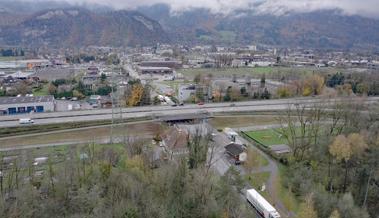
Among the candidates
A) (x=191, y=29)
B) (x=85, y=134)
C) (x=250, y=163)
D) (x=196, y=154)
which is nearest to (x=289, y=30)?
(x=191, y=29)

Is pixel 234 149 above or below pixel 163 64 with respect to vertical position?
below

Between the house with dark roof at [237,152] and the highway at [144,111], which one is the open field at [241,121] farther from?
the house with dark roof at [237,152]

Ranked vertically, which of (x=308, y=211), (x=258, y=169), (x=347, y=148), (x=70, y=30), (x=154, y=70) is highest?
(x=70, y=30)

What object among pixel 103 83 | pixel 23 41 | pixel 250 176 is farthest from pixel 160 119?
pixel 23 41

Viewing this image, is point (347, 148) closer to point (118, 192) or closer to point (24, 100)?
point (118, 192)

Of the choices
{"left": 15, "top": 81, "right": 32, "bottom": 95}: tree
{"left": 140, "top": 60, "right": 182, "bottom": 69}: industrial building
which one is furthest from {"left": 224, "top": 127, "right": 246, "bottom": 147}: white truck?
{"left": 140, "top": 60, "right": 182, "bottom": 69}: industrial building

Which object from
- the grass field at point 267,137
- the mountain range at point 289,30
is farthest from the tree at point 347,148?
the mountain range at point 289,30
